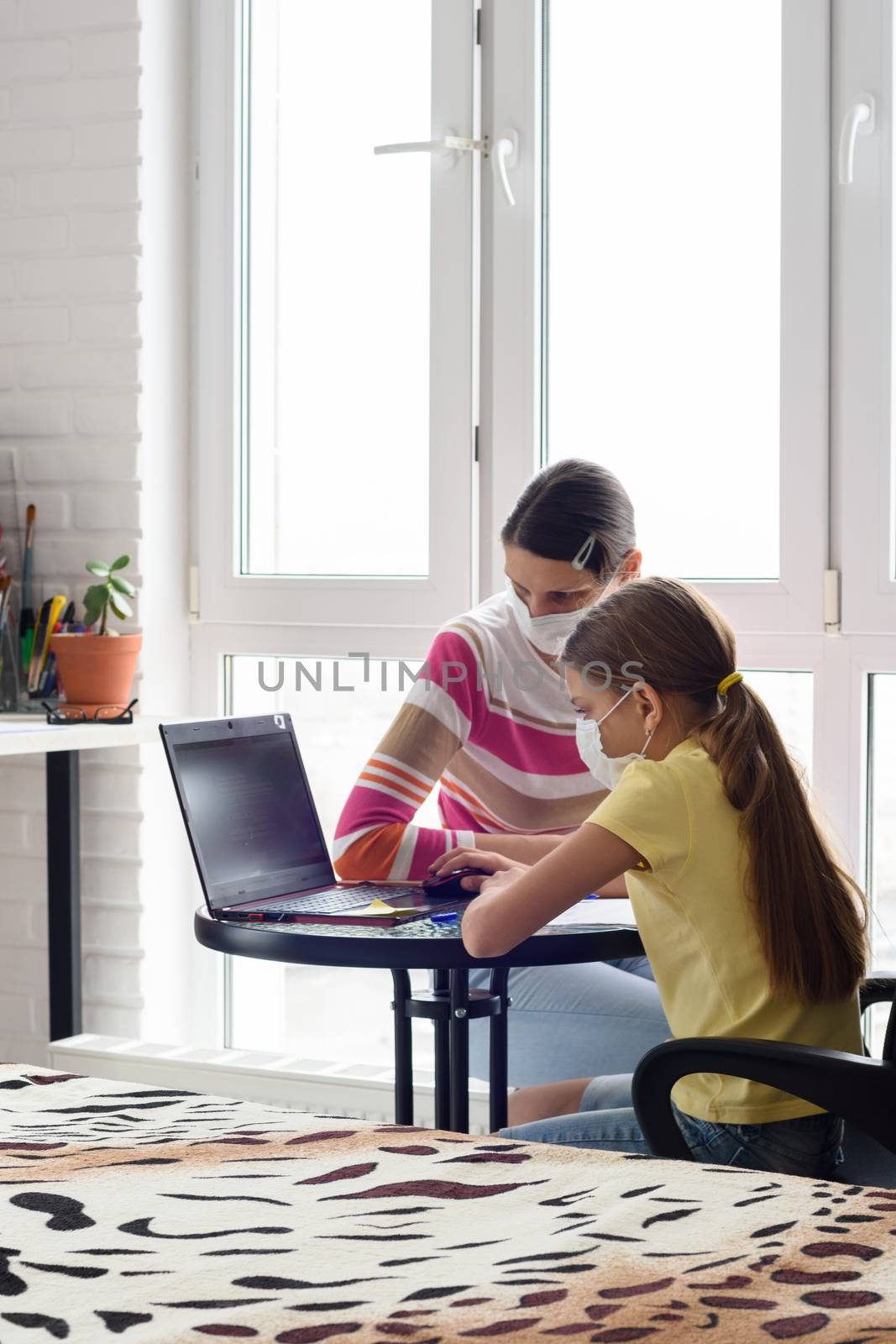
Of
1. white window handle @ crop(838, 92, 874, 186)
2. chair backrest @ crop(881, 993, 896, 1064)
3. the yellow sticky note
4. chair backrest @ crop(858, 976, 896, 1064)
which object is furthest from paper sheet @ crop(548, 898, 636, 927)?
white window handle @ crop(838, 92, 874, 186)

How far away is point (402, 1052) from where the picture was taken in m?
1.90

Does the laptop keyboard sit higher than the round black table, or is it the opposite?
the laptop keyboard

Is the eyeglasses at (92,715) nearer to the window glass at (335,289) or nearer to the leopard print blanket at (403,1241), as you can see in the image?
the window glass at (335,289)

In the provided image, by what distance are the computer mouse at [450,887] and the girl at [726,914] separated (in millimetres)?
267

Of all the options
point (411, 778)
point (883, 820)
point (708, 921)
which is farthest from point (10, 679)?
point (708, 921)

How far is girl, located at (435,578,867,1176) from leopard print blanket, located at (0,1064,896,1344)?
17.9 inches

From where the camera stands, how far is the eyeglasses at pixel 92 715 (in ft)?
8.72

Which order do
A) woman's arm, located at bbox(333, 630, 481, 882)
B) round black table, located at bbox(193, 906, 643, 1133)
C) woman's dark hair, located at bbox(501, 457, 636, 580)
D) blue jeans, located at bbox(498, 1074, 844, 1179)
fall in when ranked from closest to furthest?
blue jeans, located at bbox(498, 1074, 844, 1179) < round black table, located at bbox(193, 906, 643, 1133) < woman's arm, located at bbox(333, 630, 481, 882) < woman's dark hair, located at bbox(501, 457, 636, 580)

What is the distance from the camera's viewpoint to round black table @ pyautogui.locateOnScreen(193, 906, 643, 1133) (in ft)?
5.27

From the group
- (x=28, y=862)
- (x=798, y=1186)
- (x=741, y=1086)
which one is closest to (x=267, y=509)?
(x=28, y=862)

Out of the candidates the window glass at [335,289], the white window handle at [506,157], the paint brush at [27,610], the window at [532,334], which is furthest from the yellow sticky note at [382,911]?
the white window handle at [506,157]

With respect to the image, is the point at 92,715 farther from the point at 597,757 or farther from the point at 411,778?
the point at 597,757

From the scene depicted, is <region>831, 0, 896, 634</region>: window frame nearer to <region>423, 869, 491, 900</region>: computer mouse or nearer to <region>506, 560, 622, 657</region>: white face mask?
<region>506, 560, 622, 657</region>: white face mask

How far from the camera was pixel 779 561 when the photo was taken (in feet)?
8.07
